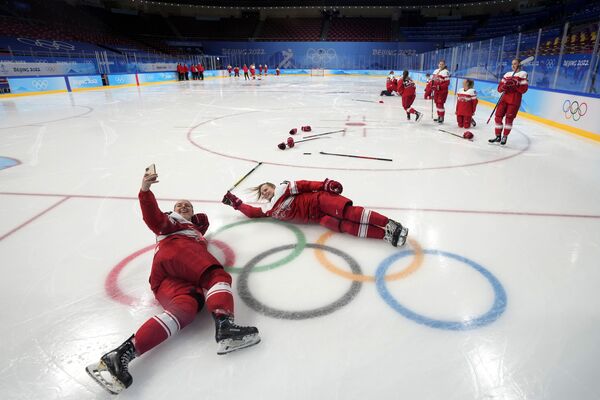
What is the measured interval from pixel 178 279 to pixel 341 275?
37.3 inches

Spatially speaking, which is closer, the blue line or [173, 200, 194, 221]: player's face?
[173, 200, 194, 221]: player's face

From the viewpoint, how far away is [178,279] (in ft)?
6.30

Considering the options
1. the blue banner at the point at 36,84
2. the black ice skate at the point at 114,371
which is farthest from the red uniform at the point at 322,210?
the blue banner at the point at 36,84

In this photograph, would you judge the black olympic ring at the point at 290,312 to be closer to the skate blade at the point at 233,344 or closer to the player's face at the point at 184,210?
the skate blade at the point at 233,344

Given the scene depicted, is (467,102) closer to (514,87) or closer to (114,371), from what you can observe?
(514,87)

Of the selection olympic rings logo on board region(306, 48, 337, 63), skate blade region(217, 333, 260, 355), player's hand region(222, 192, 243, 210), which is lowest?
skate blade region(217, 333, 260, 355)

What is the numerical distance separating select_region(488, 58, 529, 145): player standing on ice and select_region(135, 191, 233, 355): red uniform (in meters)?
5.37

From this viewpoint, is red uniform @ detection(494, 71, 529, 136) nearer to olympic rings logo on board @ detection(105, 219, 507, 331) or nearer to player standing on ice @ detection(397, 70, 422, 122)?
player standing on ice @ detection(397, 70, 422, 122)

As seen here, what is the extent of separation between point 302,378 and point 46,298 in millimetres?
1527

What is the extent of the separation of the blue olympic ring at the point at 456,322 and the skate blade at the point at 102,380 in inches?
51.7

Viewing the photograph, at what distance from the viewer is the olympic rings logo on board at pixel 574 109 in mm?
6477

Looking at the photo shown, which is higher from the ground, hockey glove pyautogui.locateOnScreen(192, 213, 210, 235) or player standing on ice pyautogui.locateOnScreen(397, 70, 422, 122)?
player standing on ice pyautogui.locateOnScreen(397, 70, 422, 122)

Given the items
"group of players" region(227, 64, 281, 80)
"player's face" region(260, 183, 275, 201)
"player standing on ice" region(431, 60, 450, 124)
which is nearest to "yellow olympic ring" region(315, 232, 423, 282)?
"player's face" region(260, 183, 275, 201)

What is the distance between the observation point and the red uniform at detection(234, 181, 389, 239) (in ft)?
8.44
